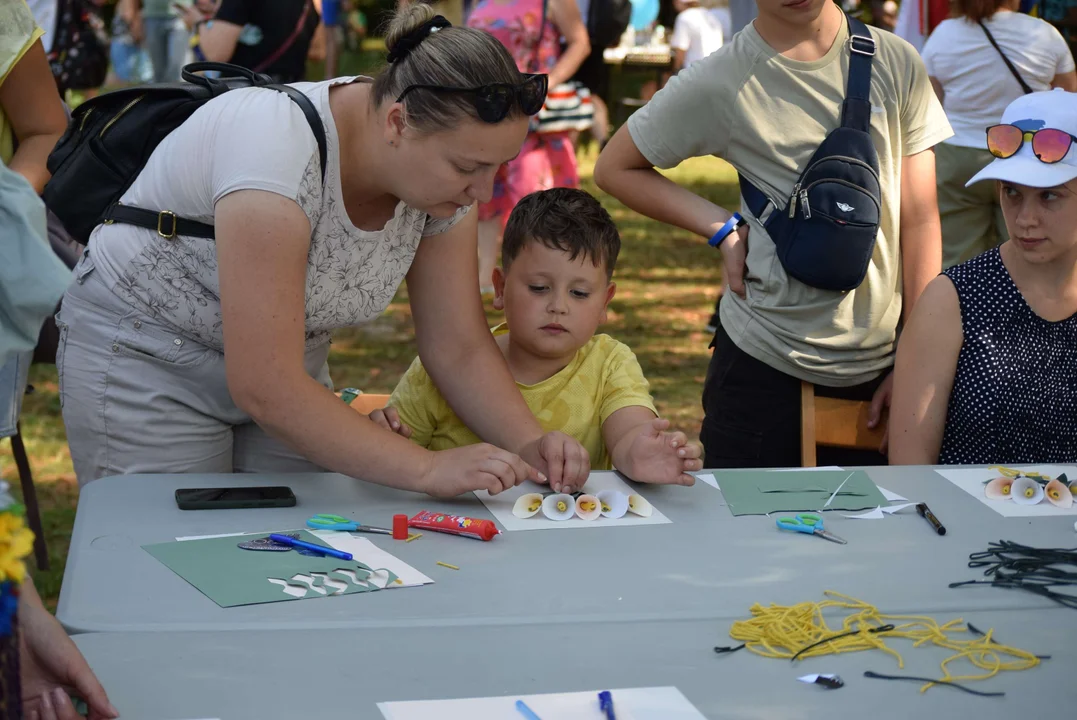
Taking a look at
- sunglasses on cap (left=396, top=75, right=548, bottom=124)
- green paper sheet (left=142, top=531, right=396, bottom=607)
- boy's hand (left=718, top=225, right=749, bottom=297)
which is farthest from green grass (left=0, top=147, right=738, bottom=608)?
sunglasses on cap (left=396, top=75, right=548, bottom=124)

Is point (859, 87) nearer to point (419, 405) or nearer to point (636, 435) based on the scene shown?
point (636, 435)

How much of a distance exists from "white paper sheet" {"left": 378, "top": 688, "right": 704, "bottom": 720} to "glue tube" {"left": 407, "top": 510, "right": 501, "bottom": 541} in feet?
1.69

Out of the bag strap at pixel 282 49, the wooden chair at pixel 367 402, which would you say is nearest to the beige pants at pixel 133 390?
the wooden chair at pixel 367 402

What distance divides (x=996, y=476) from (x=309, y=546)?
4.23ft

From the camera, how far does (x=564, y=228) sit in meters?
2.57

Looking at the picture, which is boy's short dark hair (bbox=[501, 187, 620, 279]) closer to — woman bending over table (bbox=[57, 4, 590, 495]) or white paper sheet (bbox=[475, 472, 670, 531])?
woman bending over table (bbox=[57, 4, 590, 495])

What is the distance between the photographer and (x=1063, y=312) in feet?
8.32

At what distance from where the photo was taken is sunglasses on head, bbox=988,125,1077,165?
2.45 m

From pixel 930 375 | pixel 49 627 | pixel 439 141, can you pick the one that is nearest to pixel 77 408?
pixel 439 141

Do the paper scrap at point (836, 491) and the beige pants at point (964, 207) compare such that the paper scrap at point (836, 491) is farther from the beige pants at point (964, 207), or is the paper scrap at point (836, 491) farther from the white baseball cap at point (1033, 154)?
the beige pants at point (964, 207)

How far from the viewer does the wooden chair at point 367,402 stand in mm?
2826

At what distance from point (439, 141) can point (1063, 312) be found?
1392 mm

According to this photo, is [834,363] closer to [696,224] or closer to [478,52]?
[696,224]

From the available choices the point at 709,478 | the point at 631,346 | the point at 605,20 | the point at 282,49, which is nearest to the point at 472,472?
the point at 709,478
